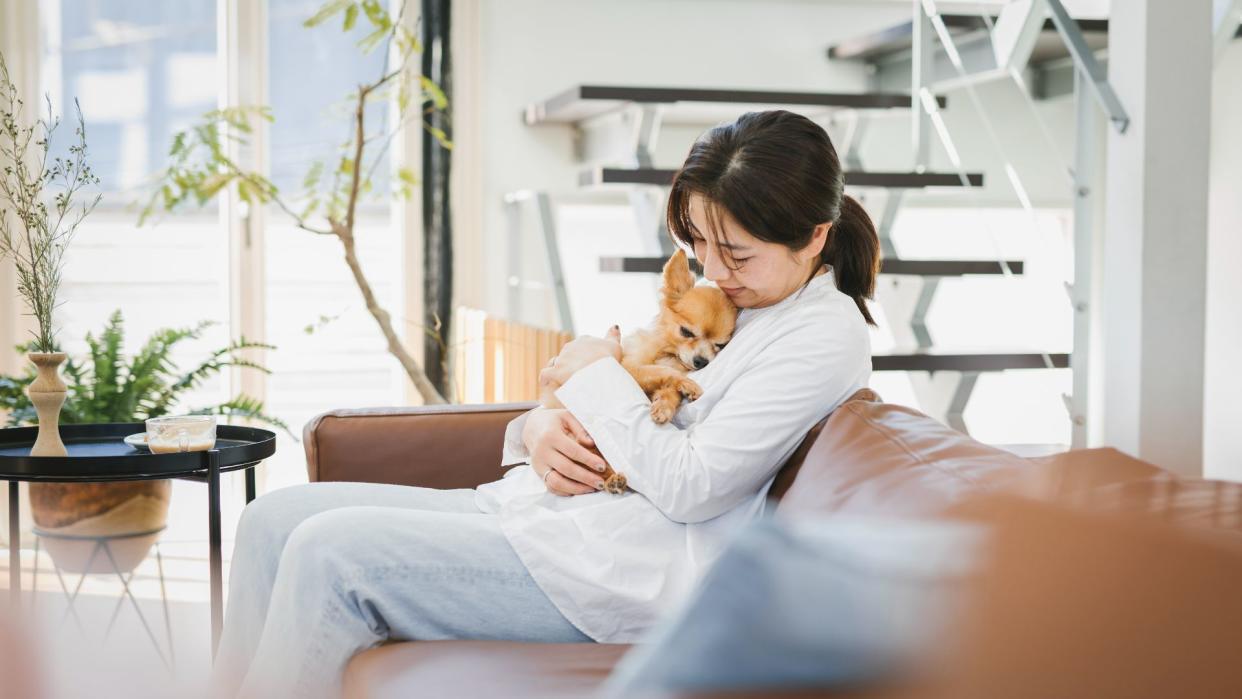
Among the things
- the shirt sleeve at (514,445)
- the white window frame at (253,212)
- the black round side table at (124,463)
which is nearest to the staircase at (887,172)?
the white window frame at (253,212)

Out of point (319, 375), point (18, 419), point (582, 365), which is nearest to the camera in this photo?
point (582, 365)

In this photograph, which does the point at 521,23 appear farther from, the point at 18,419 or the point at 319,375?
the point at 18,419

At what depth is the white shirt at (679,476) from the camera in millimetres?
1521

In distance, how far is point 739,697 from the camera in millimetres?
491

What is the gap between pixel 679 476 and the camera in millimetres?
1518

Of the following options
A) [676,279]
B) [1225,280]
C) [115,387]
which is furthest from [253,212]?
[1225,280]

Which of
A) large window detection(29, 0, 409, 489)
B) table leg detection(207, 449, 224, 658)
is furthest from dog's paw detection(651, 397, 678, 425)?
large window detection(29, 0, 409, 489)

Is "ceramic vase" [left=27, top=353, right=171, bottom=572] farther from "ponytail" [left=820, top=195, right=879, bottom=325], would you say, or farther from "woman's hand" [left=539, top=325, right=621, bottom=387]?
"ponytail" [left=820, top=195, right=879, bottom=325]

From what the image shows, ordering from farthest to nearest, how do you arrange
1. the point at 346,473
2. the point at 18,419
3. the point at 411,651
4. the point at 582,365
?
the point at 18,419, the point at 346,473, the point at 582,365, the point at 411,651

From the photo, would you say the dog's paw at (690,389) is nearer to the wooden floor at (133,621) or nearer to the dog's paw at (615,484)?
the dog's paw at (615,484)

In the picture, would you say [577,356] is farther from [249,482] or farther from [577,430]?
[249,482]

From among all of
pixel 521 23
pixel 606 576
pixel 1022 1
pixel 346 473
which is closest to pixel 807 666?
pixel 606 576

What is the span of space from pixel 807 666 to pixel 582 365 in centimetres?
128

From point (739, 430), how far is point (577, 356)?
0.34m
